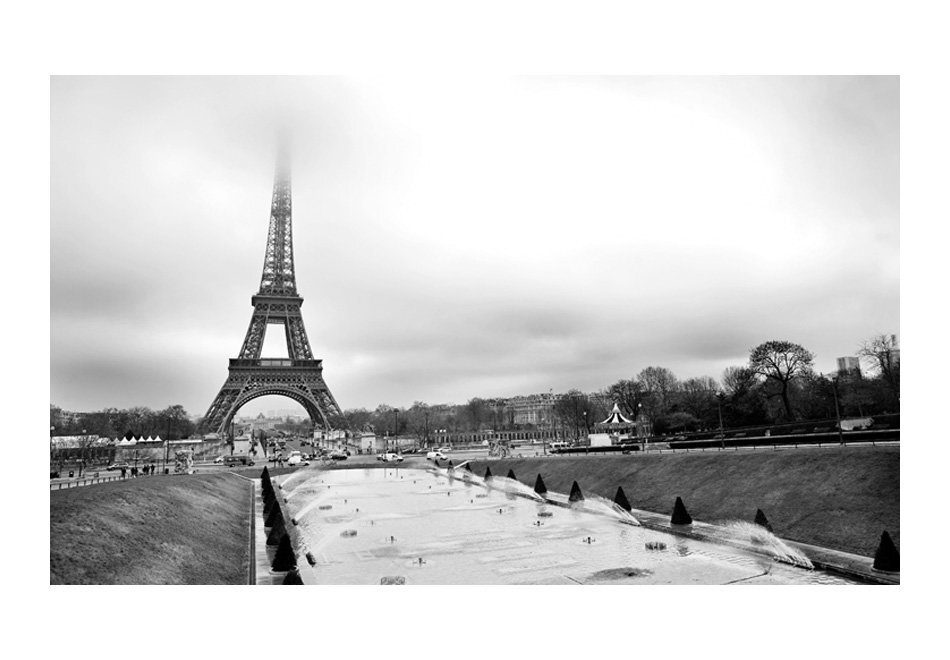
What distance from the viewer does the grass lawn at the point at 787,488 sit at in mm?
17031

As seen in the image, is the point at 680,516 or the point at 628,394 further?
the point at 628,394

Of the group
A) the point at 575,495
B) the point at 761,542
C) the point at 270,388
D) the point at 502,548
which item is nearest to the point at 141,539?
the point at 502,548

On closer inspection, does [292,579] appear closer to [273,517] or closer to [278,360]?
[273,517]

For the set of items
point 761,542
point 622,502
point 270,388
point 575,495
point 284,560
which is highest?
point 270,388

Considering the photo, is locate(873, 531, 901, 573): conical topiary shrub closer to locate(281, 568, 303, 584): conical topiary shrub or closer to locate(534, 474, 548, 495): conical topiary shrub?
locate(281, 568, 303, 584): conical topiary shrub

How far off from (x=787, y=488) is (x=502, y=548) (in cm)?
1028

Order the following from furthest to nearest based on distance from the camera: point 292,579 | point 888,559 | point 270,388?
point 270,388, point 292,579, point 888,559

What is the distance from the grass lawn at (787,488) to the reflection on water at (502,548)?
2.81 m

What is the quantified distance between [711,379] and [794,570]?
10074cm

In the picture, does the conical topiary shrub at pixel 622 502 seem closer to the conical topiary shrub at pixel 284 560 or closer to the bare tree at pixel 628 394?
the conical topiary shrub at pixel 284 560

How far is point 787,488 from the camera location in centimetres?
2077

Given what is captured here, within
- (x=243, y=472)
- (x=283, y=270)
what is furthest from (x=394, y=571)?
(x=283, y=270)

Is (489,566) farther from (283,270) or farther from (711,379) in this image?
(711,379)
